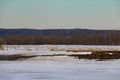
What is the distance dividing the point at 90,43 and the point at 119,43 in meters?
6.68

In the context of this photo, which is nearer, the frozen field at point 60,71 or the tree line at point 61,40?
the frozen field at point 60,71

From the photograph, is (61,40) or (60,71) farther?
(61,40)

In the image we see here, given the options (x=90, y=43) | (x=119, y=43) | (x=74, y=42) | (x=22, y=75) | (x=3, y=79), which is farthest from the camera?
(x=74, y=42)

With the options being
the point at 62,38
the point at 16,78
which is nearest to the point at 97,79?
the point at 16,78

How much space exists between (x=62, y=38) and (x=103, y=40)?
1188cm

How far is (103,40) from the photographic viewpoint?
4734 centimetres

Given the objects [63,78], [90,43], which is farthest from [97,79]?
[90,43]

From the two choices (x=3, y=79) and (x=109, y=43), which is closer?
(x=3, y=79)

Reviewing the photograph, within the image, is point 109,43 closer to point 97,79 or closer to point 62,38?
point 62,38

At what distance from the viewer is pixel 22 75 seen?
9750 millimetres

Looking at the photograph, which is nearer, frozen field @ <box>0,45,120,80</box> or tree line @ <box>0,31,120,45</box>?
frozen field @ <box>0,45,120,80</box>

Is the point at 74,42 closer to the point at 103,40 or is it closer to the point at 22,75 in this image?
the point at 103,40

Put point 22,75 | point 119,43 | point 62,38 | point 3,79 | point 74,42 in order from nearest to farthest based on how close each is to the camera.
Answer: point 3,79 → point 22,75 → point 119,43 → point 74,42 → point 62,38

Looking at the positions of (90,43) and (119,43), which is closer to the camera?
(119,43)
